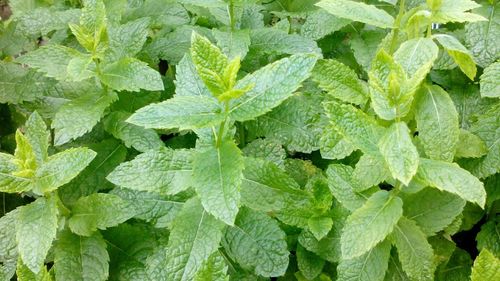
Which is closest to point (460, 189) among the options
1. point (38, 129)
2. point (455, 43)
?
point (455, 43)

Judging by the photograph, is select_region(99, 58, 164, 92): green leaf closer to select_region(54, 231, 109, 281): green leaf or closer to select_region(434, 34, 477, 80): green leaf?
select_region(54, 231, 109, 281): green leaf

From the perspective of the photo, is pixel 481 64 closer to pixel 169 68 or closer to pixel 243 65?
pixel 243 65

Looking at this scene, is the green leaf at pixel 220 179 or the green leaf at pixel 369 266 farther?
the green leaf at pixel 369 266

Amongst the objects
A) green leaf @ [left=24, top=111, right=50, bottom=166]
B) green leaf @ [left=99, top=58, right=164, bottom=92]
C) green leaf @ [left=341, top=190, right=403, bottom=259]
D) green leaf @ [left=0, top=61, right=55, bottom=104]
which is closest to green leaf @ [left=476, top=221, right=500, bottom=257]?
green leaf @ [left=341, top=190, right=403, bottom=259]

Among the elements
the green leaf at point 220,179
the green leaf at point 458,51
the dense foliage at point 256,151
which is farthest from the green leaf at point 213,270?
the green leaf at point 458,51

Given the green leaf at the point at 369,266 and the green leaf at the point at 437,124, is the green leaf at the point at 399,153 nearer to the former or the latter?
the green leaf at the point at 437,124
